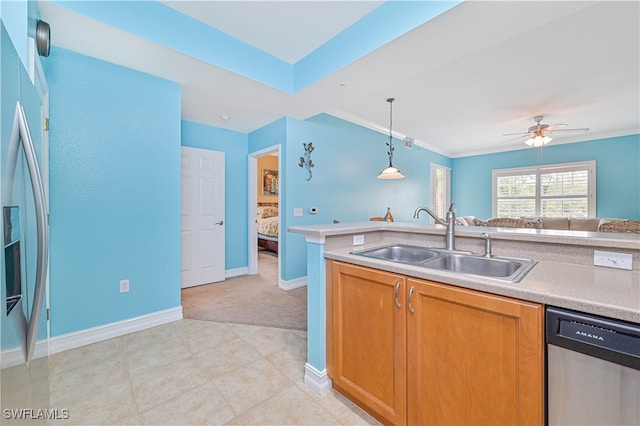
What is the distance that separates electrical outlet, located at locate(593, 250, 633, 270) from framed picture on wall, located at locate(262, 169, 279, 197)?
6608 millimetres

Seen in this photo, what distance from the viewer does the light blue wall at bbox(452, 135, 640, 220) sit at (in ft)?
16.6

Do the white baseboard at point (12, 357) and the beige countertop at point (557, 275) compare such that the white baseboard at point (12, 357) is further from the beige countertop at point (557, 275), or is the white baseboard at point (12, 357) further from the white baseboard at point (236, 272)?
the white baseboard at point (236, 272)

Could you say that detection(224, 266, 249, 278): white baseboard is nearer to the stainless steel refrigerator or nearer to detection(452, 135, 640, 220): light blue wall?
the stainless steel refrigerator

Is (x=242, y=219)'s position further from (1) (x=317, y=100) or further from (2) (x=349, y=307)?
(2) (x=349, y=307)

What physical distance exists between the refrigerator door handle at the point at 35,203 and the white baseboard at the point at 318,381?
134cm

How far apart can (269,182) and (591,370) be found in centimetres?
690

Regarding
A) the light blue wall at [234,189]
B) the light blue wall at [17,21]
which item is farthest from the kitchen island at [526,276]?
the light blue wall at [234,189]

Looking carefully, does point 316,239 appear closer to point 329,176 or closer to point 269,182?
point 329,176

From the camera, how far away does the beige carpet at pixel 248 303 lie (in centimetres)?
270

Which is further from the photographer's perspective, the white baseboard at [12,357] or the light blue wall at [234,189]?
the light blue wall at [234,189]

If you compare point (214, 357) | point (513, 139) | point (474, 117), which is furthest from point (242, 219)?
point (513, 139)

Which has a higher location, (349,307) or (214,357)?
(349,307)

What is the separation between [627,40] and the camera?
2318 millimetres

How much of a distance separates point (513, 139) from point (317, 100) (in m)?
5.00
